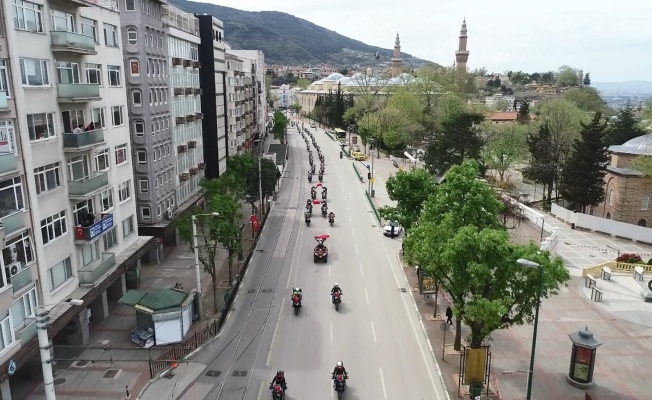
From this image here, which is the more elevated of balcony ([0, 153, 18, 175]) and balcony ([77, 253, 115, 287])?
balcony ([0, 153, 18, 175])

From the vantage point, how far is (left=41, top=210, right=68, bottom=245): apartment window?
21359mm

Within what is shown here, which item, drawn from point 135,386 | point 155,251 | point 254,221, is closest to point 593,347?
point 135,386

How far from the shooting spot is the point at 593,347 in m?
20.3

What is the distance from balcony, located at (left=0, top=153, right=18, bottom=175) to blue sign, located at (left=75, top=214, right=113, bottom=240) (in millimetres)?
5528

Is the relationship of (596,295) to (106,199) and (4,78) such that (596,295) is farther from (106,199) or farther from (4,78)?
(4,78)

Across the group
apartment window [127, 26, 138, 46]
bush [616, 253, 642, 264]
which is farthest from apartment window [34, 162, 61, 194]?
bush [616, 253, 642, 264]

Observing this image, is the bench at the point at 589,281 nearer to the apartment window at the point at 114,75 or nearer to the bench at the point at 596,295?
the bench at the point at 596,295

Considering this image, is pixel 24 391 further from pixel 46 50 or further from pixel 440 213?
pixel 440 213

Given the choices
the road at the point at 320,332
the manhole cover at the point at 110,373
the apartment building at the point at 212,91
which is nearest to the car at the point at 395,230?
the road at the point at 320,332

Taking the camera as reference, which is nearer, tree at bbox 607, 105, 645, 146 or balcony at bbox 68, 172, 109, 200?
balcony at bbox 68, 172, 109, 200

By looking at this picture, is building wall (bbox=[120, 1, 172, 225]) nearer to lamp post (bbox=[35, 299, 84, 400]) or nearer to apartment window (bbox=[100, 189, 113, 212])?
apartment window (bbox=[100, 189, 113, 212])

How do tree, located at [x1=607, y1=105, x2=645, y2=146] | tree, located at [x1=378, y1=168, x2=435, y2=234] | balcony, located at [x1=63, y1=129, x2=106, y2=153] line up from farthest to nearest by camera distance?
tree, located at [x1=607, y1=105, x2=645, y2=146] < tree, located at [x1=378, y1=168, x2=435, y2=234] < balcony, located at [x1=63, y1=129, x2=106, y2=153]

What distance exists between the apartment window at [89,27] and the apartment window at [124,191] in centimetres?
817

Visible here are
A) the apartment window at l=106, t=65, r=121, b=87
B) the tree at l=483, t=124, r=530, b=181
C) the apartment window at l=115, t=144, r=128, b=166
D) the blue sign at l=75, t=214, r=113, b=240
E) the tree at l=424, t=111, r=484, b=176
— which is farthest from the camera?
the tree at l=483, t=124, r=530, b=181
